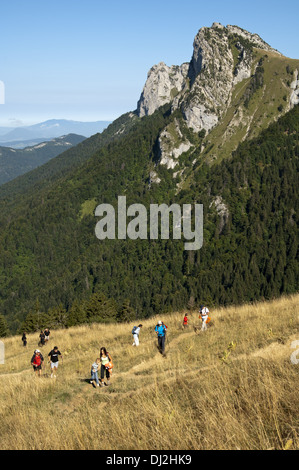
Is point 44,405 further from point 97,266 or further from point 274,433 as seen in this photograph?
point 97,266

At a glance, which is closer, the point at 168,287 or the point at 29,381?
the point at 29,381

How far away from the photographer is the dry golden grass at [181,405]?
5195 mm

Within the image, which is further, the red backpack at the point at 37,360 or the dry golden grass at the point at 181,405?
the red backpack at the point at 37,360

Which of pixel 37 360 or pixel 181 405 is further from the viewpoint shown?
pixel 37 360

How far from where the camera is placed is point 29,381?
13.4 metres

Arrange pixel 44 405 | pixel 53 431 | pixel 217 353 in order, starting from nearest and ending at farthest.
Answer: pixel 53 431
pixel 44 405
pixel 217 353

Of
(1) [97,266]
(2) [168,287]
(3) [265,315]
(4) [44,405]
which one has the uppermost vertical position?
(1) [97,266]

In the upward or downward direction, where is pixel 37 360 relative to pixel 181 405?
downward

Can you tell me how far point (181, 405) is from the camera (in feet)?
22.9

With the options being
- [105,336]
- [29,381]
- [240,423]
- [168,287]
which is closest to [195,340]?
[29,381]

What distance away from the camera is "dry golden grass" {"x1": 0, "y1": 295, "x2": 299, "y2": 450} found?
17.0ft

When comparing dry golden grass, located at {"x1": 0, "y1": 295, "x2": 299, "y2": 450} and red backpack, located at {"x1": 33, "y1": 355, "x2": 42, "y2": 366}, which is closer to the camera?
dry golden grass, located at {"x1": 0, "y1": 295, "x2": 299, "y2": 450}
